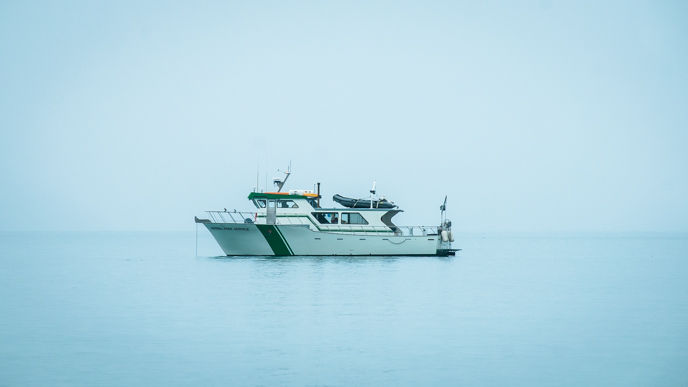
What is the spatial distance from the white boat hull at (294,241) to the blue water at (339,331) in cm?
332

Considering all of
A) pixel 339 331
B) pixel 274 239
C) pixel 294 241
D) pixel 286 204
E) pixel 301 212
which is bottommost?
pixel 339 331

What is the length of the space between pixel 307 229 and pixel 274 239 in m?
1.95

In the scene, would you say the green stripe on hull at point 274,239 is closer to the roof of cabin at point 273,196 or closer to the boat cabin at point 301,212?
the boat cabin at point 301,212

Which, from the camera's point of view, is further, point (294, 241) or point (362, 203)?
point (362, 203)

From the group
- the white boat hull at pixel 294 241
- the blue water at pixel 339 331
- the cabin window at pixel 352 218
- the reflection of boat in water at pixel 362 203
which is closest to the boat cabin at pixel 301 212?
the cabin window at pixel 352 218

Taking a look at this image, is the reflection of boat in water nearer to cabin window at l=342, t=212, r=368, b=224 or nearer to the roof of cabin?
cabin window at l=342, t=212, r=368, b=224

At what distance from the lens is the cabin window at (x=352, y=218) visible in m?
39.9

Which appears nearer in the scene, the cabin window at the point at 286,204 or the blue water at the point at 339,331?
the blue water at the point at 339,331

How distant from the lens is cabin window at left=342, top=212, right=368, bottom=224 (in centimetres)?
3989

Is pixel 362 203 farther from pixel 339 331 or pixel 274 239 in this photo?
pixel 339 331

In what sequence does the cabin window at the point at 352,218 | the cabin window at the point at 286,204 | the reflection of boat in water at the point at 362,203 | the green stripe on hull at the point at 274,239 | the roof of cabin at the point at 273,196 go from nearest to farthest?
the green stripe on hull at the point at 274,239 → the roof of cabin at the point at 273,196 → the cabin window at the point at 286,204 → the cabin window at the point at 352,218 → the reflection of boat in water at the point at 362,203

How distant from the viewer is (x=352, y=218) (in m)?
40.1

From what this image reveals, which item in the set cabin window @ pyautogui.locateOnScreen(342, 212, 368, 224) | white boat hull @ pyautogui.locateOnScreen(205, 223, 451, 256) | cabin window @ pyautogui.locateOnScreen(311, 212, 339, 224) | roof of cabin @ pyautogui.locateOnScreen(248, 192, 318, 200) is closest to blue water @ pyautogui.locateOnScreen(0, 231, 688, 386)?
white boat hull @ pyautogui.locateOnScreen(205, 223, 451, 256)

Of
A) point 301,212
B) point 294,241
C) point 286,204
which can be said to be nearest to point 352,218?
point 301,212
